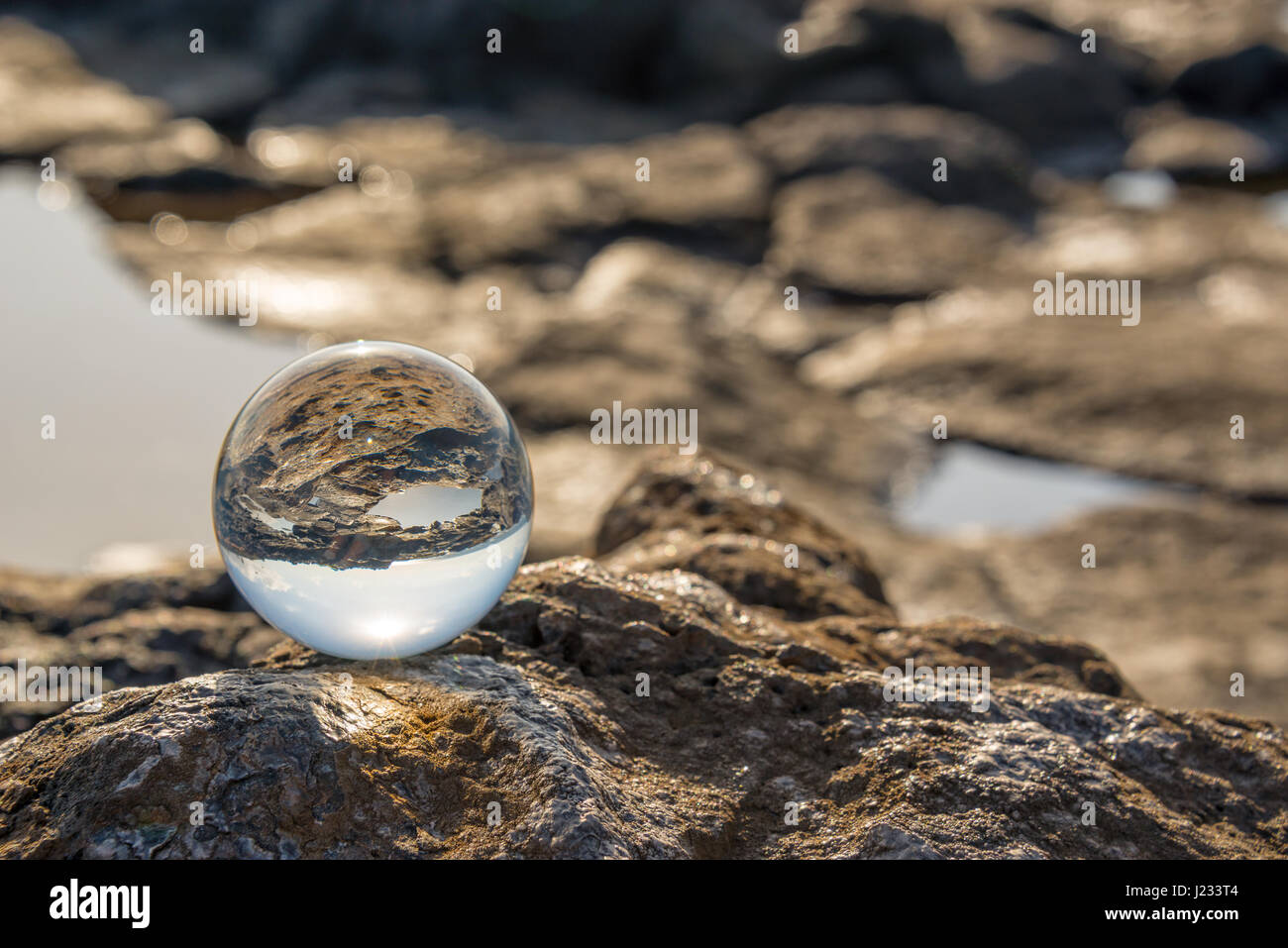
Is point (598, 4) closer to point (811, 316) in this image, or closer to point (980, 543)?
point (811, 316)

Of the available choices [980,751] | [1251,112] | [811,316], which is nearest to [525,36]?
[811,316]

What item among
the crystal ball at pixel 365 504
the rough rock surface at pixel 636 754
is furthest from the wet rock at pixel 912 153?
the crystal ball at pixel 365 504

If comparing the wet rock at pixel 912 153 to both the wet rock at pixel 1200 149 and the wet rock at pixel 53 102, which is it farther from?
the wet rock at pixel 53 102

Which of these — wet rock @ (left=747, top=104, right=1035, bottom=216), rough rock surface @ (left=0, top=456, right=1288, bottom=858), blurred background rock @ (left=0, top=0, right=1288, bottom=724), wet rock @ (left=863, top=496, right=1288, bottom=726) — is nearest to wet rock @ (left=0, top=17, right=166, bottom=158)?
blurred background rock @ (left=0, top=0, right=1288, bottom=724)

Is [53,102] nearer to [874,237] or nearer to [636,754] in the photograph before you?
[874,237]

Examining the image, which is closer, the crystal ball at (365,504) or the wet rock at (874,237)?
the crystal ball at (365,504)
